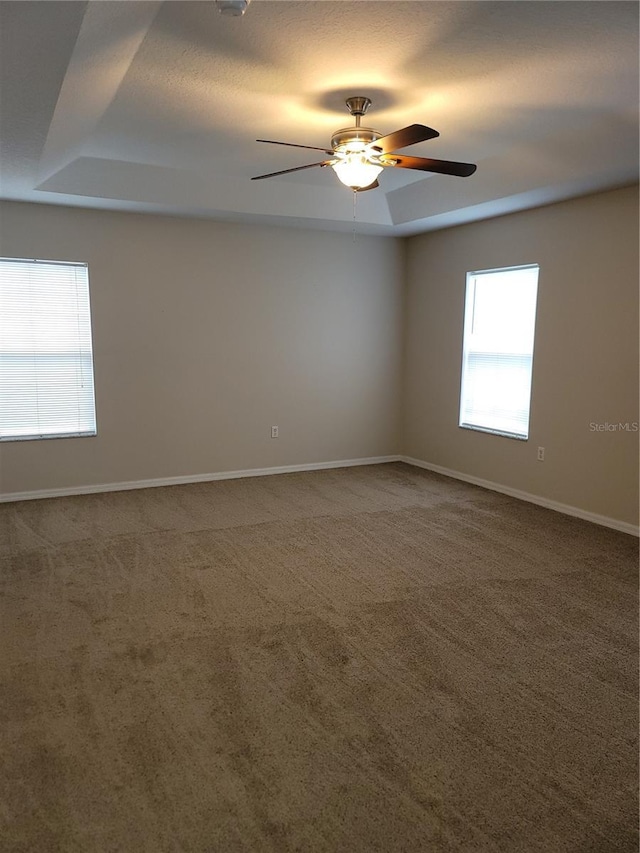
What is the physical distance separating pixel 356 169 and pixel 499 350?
2649mm

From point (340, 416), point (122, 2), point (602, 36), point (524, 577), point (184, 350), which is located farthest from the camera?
point (340, 416)

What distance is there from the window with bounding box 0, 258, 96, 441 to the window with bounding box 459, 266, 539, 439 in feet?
11.2

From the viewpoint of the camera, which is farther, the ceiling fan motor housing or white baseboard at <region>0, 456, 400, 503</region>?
white baseboard at <region>0, 456, 400, 503</region>

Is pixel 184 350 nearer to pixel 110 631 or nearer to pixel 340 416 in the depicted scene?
pixel 340 416

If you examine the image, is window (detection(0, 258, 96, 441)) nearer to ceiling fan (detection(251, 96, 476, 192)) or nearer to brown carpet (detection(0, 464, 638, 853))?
brown carpet (detection(0, 464, 638, 853))

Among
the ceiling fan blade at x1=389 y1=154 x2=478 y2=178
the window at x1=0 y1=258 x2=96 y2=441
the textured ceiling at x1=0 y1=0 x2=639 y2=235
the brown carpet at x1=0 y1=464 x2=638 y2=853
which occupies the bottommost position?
the brown carpet at x1=0 y1=464 x2=638 y2=853

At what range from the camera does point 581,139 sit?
3.64m

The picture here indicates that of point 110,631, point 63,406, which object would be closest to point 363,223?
point 63,406

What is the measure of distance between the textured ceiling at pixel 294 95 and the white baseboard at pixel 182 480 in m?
2.35

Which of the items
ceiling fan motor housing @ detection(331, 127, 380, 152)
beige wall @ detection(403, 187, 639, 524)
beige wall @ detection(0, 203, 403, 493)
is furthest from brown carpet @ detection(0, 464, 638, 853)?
ceiling fan motor housing @ detection(331, 127, 380, 152)

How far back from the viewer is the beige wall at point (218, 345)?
16.7 feet

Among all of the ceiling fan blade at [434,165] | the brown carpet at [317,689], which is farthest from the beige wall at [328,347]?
the ceiling fan blade at [434,165]

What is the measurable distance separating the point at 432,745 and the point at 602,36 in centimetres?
283

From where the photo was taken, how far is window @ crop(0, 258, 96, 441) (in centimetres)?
486
